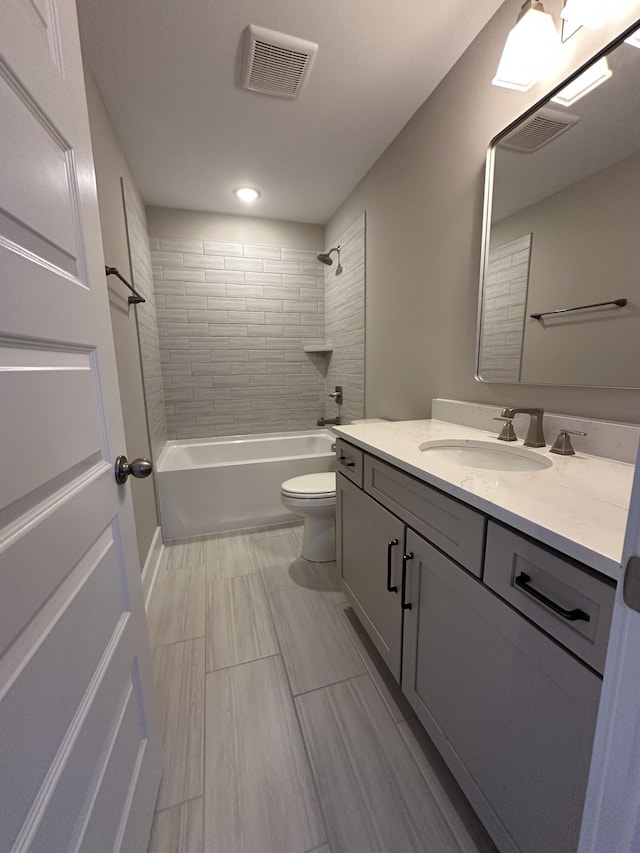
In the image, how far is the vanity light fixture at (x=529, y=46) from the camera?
1.02 metres

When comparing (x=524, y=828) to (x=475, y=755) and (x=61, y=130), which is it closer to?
(x=475, y=755)

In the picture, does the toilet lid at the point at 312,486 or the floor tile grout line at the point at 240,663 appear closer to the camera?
the floor tile grout line at the point at 240,663

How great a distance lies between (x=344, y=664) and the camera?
52.1 inches

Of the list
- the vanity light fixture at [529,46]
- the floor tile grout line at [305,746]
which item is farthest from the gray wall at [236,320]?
the vanity light fixture at [529,46]

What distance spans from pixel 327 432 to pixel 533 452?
7.73 feet

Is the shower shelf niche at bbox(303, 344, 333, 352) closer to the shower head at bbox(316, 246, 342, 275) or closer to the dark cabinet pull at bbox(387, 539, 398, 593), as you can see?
the shower head at bbox(316, 246, 342, 275)

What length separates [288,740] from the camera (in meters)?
1.07

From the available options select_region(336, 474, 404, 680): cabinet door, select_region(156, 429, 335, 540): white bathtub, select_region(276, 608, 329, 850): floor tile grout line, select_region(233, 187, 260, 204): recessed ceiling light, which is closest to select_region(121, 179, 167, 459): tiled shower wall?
select_region(156, 429, 335, 540): white bathtub

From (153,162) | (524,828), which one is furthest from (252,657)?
(153,162)

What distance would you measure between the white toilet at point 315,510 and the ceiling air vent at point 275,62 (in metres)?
1.98

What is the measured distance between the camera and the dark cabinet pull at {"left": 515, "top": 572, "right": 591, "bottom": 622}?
1.78 ft

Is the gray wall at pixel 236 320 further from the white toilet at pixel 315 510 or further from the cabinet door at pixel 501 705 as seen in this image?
the cabinet door at pixel 501 705

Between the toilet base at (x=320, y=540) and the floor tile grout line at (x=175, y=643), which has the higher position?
the toilet base at (x=320, y=540)

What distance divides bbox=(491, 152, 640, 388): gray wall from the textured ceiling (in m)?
0.87
